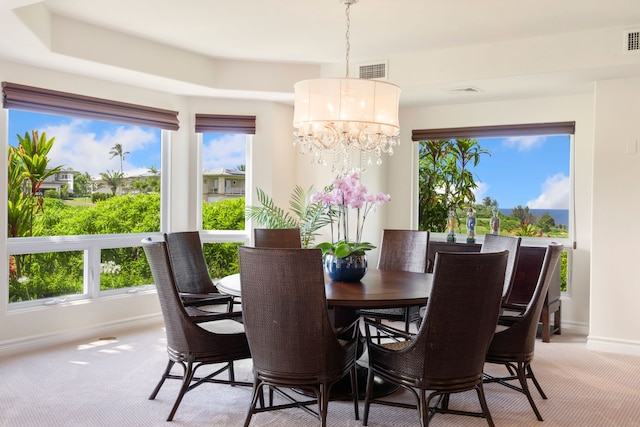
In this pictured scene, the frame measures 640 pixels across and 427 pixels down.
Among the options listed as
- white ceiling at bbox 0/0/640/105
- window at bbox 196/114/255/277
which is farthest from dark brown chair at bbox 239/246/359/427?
window at bbox 196/114/255/277

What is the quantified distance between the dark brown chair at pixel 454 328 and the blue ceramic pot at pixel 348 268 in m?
0.85

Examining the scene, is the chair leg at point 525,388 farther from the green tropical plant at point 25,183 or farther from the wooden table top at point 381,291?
the green tropical plant at point 25,183

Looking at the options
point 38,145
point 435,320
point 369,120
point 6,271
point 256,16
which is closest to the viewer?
point 435,320

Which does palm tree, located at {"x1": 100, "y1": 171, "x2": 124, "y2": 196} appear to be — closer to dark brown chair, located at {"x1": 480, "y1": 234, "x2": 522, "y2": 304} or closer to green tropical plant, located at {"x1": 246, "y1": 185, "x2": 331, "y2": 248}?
green tropical plant, located at {"x1": 246, "y1": 185, "x2": 331, "y2": 248}

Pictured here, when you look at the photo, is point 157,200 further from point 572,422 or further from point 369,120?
point 572,422

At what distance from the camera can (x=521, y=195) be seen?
6.01 m


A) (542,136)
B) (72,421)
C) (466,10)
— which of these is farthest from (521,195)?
(72,421)

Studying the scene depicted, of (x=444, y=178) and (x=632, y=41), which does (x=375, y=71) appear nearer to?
(x=444, y=178)

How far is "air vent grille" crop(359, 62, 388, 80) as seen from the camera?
5.33m

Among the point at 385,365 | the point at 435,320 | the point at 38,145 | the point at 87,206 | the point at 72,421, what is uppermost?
the point at 38,145

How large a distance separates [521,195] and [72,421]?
4.65m

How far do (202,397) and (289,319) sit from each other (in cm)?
120

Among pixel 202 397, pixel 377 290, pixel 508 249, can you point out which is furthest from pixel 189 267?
pixel 508 249

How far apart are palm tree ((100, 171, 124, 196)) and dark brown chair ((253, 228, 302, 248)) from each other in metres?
1.70
